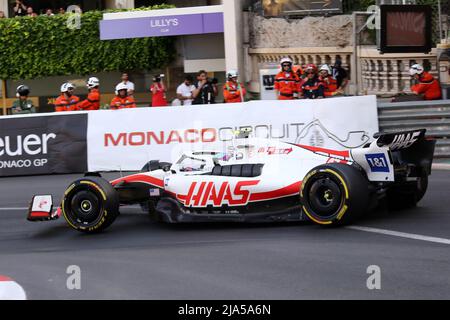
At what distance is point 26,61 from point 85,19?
2.47 m

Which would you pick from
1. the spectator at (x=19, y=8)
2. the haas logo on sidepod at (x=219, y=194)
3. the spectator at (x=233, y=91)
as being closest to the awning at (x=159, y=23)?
the spectator at (x=19, y=8)

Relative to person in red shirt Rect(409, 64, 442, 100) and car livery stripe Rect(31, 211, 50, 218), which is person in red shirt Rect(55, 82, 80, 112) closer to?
person in red shirt Rect(409, 64, 442, 100)

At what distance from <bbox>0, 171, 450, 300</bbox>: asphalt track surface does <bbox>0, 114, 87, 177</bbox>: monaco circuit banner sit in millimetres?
4868

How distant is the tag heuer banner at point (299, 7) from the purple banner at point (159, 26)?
3991 mm

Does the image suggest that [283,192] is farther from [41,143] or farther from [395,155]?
[41,143]

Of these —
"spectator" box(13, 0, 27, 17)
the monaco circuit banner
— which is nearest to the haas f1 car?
the monaco circuit banner

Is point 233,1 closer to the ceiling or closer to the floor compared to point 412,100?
closer to the ceiling

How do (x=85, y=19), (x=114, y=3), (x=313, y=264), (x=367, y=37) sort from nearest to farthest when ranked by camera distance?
(x=313, y=264)
(x=367, y=37)
(x=85, y=19)
(x=114, y=3)

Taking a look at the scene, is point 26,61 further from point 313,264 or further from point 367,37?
point 313,264

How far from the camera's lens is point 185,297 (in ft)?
27.4

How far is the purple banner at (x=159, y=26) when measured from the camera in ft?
94.0

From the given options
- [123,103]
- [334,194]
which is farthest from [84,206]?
[123,103]

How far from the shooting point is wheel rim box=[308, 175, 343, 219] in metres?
10.7
